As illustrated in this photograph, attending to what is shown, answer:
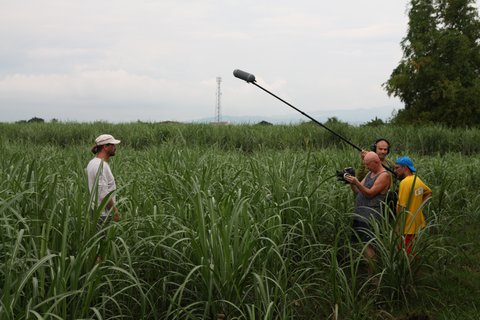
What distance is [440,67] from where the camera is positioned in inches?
1005

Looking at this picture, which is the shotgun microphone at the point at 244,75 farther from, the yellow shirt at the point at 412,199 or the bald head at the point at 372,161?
the yellow shirt at the point at 412,199

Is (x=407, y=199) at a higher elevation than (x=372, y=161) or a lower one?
lower

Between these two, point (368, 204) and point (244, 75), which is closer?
point (368, 204)

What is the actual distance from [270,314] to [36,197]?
172cm

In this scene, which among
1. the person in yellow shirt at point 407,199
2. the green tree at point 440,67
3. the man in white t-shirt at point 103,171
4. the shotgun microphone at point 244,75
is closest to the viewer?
the person in yellow shirt at point 407,199

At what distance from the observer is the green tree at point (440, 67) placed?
24703mm

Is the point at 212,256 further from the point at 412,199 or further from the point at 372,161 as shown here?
the point at 412,199

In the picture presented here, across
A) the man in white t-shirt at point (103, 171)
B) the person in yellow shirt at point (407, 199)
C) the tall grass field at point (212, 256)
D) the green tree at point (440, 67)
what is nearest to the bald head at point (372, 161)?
the person in yellow shirt at point (407, 199)

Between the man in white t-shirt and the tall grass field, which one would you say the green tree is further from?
the man in white t-shirt

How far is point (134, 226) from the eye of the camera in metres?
3.79

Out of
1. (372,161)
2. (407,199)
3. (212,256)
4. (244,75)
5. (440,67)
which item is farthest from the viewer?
(440,67)

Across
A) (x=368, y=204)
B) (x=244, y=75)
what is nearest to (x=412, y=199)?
(x=368, y=204)

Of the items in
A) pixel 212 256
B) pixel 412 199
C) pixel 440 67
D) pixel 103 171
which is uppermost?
pixel 440 67

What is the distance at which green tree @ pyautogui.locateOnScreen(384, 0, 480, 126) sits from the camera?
2470 centimetres
